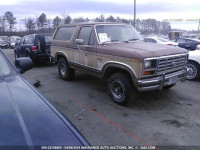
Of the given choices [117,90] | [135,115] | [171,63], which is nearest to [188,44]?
[171,63]

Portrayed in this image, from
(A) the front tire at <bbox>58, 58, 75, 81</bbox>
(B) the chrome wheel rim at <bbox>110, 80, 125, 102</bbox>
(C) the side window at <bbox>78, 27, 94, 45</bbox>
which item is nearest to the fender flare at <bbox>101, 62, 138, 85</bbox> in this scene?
(B) the chrome wheel rim at <bbox>110, 80, 125, 102</bbox>

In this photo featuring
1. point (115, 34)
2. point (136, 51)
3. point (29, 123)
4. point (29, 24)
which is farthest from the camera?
point (29, 24)

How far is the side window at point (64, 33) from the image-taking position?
20.6 feet

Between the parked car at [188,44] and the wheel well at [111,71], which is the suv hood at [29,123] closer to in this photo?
the wheel well at [111,71]

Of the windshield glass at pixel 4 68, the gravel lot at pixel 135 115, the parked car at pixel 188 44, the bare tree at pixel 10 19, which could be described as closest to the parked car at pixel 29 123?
the windshield glass at pixel 4 68

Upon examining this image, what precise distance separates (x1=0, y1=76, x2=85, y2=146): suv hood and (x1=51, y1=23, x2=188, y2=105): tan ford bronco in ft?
8.02

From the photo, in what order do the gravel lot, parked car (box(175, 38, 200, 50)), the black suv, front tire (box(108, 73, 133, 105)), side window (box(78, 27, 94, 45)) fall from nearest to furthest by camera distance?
the gravel lot, front tire (box(108, 73, 133, 105)), side window (box(78, 27, 94, 45)), the black suv, parked car (box(175, 38, 200, 50))

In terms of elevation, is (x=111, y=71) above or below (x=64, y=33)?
below

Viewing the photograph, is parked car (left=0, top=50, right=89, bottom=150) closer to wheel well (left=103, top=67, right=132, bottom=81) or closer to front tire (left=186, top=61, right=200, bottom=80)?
wheel well (left=103, top=67, right=132, bottom=81)

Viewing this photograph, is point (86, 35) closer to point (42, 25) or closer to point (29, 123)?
point (29, 123)

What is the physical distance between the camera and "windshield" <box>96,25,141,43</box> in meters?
5.05

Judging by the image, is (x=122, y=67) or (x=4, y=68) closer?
(x=4, y=68)

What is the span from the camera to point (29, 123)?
1.56m

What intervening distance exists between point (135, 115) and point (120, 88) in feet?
2.59
